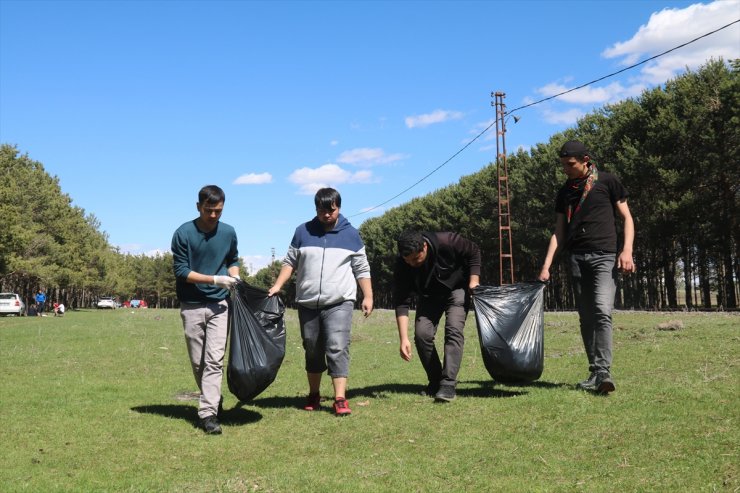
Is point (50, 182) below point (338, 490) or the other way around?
the other way around

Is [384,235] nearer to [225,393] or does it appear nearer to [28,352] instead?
[28,352]

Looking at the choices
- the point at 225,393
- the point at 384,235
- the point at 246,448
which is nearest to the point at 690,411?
the point at 246,448

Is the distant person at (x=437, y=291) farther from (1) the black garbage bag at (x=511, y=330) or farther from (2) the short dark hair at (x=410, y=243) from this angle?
(1) the black garbage bag at (x=511, y=330)

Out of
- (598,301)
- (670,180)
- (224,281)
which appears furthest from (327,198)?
(670,180)

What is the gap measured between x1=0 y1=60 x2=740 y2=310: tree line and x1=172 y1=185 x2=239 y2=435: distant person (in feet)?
90.4

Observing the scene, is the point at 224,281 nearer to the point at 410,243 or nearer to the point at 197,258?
the point at 197,258

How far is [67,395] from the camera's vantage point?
7.36m

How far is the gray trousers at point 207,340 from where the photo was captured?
222 inches

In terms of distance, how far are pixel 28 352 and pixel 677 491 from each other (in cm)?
1244

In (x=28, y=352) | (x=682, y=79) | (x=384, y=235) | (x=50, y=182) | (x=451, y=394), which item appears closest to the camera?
(x=451, y=394)

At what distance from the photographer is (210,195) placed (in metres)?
5.60

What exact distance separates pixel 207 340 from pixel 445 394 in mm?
2314

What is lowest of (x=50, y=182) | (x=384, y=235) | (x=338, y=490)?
(x=338, y=490)

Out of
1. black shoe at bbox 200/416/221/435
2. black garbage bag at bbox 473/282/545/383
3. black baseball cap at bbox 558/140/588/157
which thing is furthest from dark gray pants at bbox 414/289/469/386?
black shoe at bbox 200/416/221/435
